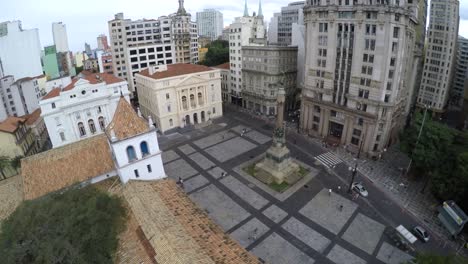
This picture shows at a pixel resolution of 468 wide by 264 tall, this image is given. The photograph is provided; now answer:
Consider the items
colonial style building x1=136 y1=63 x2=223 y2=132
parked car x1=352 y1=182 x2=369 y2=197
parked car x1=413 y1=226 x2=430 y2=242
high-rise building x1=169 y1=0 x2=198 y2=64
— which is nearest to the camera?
parked car x1=413 y1=226 x2=430 y2=242

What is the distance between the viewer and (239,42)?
73.9m

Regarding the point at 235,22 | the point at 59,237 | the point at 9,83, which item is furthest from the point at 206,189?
the point at 9,83

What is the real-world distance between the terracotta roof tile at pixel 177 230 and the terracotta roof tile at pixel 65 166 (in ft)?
16.4

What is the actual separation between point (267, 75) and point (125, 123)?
46.8m

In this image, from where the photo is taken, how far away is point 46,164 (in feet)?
95.4

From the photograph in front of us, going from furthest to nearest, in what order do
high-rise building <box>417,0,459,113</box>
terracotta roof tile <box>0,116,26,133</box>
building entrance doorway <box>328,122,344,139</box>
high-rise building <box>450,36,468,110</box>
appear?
high-rise building <box>450,36,468,110</box> < high-rise building <box>417,0,459,113</box> < building entrance doorway <box>328,122,344,139</box> < terracotta roof tile <box>0,116,26,133</box>

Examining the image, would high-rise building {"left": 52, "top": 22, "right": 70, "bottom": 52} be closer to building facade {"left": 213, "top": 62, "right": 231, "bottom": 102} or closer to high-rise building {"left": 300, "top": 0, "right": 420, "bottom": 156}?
building facade {"left": 213, "top": 62, "right": 231, "bottom": 102}

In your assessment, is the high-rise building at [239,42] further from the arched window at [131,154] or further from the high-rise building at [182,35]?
the arched window at [131,154]

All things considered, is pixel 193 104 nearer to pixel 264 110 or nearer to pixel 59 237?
pixel 264 110

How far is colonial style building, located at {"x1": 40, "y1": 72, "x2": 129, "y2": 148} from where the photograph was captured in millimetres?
48344

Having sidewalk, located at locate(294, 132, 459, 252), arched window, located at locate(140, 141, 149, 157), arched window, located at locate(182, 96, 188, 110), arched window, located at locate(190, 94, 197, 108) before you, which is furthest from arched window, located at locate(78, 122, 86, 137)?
sidewalk, located at locate(294, 132, 459, 252)

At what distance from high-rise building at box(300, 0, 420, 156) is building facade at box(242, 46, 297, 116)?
11841mm

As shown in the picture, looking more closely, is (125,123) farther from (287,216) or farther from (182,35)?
(182,35)

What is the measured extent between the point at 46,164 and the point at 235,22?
61995 millimetres
